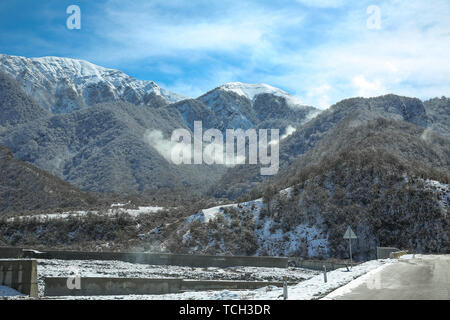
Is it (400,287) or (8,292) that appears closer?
(400,287)

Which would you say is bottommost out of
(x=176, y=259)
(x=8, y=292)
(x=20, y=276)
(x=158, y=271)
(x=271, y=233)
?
(x=158, y=271)

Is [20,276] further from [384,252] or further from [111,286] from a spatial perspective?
[384,252]

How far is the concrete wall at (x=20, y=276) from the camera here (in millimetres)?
17609

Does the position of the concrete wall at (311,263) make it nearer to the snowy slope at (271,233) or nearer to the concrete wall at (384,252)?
the snowy slope at (271,233)

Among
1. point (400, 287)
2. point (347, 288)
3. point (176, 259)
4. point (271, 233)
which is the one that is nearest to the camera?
point (400, 287)

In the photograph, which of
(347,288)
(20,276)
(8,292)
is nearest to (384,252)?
(347,288)

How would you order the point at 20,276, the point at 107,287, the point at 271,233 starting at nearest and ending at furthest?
the point at 20,276 → the point at 107,287 → the point at 271,233

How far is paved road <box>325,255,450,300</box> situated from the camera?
13.0 meters

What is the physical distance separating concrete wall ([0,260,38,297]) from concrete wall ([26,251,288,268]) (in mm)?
19798

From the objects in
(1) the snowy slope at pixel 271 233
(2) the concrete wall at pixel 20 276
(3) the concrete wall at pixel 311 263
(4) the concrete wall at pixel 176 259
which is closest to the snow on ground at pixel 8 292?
(2) the concrete wall at pixel 20 276

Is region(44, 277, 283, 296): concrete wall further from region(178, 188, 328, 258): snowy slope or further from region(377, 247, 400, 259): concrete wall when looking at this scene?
region(178, 188, 328, 258): snowy slope

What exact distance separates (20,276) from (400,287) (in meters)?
15.6

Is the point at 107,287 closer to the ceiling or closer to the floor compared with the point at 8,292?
closer to the floor

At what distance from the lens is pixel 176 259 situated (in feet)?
124
